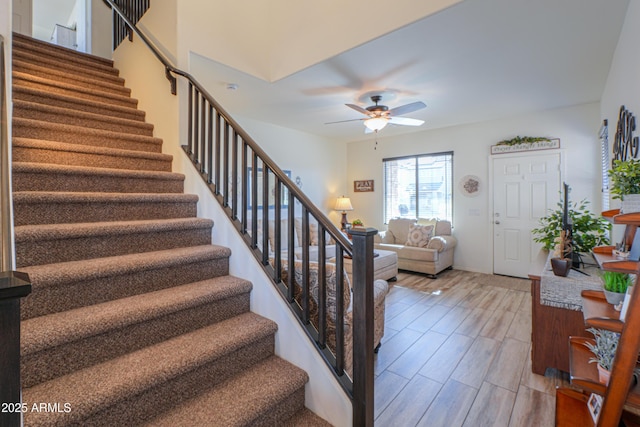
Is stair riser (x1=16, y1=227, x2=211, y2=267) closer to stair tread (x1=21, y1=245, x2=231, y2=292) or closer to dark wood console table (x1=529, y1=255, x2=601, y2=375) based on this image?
stair tread (x1=21, y1=245, x2=231, y2=292)

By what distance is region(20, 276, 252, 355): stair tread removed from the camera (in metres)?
1.17

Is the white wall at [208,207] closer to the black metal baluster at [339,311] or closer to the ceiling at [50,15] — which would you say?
the black metal baluster at [339,311]

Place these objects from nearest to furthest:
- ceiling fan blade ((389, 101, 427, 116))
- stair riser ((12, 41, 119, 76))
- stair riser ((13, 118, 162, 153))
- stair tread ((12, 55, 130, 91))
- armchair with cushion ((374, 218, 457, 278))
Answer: stair riser ((13, 118, 162, 153)) < stair tread ((12, 55, 130, 91)) < stair riser ((12, 41, 119, 76)) < ceiling fan blade ((389, 101, 427, 116)) < armchair with cushion ((374, 218, 457, 278))

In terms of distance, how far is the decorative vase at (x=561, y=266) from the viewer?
222 centimetres

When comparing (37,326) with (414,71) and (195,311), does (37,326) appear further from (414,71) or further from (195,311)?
(414,71)

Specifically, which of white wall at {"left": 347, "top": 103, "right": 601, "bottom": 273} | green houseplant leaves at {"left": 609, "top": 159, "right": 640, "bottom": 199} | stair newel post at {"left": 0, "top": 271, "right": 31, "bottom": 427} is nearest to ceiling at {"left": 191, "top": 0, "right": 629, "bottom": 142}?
white wall at {"left": 347, "top": 103, "right": 601, "bottom": 273}

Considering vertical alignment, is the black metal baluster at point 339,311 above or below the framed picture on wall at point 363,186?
below

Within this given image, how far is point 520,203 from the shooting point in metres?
5.00

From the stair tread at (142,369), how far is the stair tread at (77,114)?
6.96 feet

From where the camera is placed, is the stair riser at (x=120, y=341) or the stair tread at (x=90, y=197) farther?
the stair tread at (x=90, y=197)

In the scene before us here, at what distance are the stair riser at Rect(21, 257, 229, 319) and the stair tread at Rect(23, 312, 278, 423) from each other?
1.10 ft

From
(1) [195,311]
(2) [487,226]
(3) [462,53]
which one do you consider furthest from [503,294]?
(1) [195,311]

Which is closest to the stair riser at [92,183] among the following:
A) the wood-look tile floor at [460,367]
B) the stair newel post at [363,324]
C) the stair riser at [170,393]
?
the stair riser at [170,393]

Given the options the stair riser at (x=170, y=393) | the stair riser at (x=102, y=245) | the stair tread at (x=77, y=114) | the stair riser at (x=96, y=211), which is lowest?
the stair riser at (x=170, y=393)
